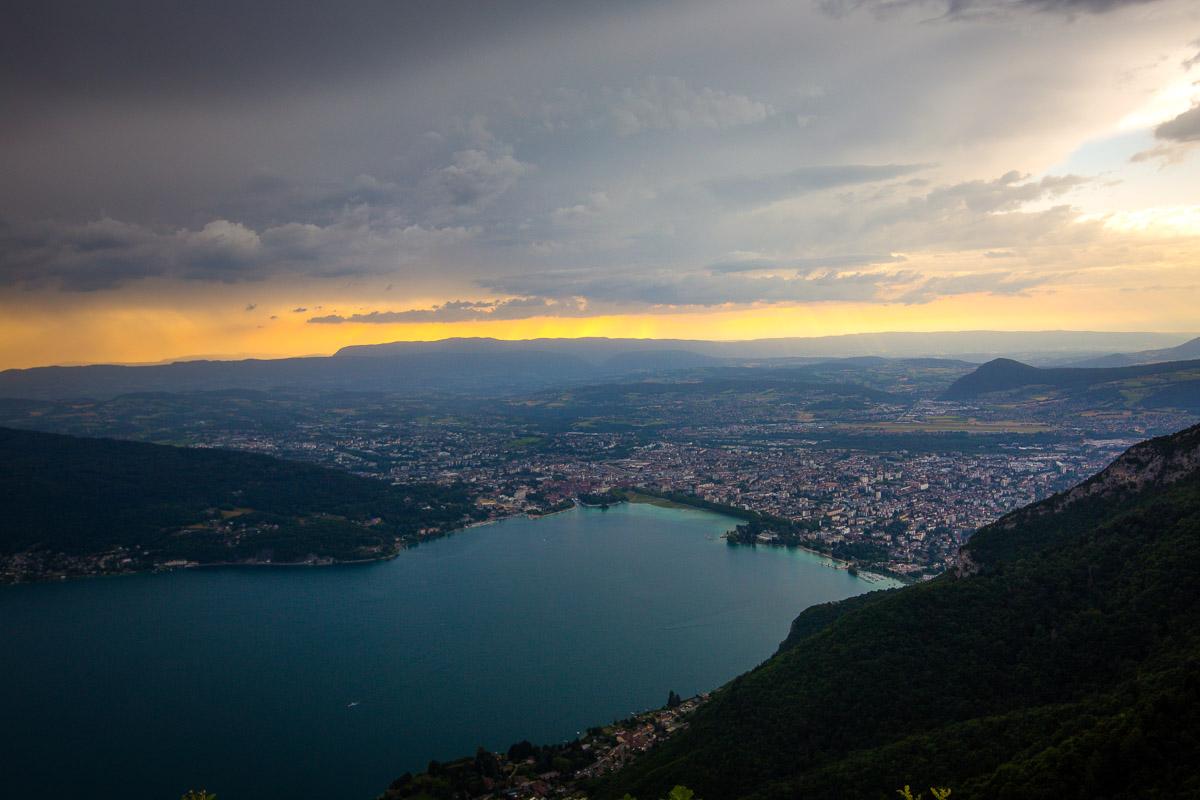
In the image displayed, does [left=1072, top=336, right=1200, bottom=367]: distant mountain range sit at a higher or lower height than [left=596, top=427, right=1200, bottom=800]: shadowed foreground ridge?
higher

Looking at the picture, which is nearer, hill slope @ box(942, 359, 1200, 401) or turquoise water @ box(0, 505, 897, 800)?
turquoise water @ box(0, 505, 897, 800)

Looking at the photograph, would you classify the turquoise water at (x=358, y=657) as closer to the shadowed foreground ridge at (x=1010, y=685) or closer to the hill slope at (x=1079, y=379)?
the shadowed foreground ridge at (x=1010, y=685)

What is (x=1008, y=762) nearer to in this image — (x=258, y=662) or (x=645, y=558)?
(x=258, y=662)

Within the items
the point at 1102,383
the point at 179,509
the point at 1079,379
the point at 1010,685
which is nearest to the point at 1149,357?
the point at 1079,379

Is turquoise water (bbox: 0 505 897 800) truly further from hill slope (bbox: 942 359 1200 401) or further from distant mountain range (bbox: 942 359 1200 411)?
hill slope (bbox: 942 359 1200 401)

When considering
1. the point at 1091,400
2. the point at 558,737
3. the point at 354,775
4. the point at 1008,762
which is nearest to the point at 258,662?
the point at 354,775

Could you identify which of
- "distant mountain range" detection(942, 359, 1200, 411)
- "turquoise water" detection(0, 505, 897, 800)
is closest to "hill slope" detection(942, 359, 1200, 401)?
"distant mountain range" detection(942, 359, 1200, 411)

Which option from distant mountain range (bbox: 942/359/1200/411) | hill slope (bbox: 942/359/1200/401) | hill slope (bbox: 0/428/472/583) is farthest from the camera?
hill slope (bbox: 942/359/1200/401)
